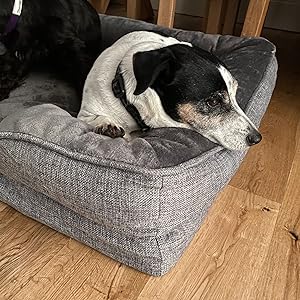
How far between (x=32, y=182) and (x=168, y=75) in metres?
0.50

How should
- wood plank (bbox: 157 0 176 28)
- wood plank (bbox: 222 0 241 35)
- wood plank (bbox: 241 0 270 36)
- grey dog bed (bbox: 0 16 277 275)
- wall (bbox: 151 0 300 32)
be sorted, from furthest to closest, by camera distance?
wall (bbox: 151 0 300 32), wood plank (bbox: 222 0 241 35), wood plank (bbox: 157 0 176 28), wood plank (bbox: 241 0 270 36), grey dog bed (bbox: 0 16 277 275)

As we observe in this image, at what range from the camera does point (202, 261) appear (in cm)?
132

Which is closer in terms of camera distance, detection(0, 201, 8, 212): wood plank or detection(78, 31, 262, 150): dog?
detection(78, 31, 262, 150): dog

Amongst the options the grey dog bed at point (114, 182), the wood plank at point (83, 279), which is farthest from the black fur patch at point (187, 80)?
the wood plank at point (83, 279)

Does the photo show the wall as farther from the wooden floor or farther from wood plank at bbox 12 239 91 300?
wood plank at bbox 12 239 91 300

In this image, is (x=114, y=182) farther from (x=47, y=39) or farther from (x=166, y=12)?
(x=166, y=12)

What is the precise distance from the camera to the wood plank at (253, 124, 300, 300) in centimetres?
125

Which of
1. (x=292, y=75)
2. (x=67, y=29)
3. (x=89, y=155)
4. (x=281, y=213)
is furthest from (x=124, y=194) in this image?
(x=292, y=75)

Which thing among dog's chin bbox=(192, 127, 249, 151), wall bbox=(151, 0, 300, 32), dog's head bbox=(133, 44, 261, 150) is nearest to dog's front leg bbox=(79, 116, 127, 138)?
dog's head bbox=(133, 44, 261, 150)

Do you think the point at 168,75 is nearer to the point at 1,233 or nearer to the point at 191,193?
the point at 191,193

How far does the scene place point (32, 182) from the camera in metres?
1.26

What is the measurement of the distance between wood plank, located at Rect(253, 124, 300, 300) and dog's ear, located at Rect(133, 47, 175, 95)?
624 mm

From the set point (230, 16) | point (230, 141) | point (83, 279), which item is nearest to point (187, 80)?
point (230, 141)

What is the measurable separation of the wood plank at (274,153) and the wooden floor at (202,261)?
1cm
